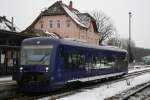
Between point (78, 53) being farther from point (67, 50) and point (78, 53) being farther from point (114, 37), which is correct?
point (114, 37)

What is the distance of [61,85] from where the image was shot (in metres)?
17.8

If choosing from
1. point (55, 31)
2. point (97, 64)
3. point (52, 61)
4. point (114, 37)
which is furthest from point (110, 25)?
point (52, 61)

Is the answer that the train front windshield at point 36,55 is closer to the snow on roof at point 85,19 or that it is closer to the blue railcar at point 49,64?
the blue railcar at point 49,64

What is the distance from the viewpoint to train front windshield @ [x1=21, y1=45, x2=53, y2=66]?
17219 mm

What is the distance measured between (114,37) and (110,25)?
13.6 feet

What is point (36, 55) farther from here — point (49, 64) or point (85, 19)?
point (85, 19)

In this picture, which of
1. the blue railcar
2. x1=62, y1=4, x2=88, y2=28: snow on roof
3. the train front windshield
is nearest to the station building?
x1=62, y1=4, x2=88, y2=28: snow on roof

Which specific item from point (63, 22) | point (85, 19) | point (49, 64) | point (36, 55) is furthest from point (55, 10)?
point (49, 64)

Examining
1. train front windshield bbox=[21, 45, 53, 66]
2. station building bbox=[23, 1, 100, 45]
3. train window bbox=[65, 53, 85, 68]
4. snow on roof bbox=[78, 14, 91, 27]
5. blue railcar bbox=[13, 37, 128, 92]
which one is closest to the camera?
blue railcar bbox=[13, 37, 128, 92]

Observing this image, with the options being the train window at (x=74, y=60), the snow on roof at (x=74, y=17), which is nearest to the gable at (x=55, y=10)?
the snow on roof at (x=74, y=17)

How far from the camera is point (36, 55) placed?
690 inches

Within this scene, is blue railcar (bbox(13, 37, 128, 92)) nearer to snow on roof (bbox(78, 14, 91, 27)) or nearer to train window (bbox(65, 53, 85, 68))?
train window (bbox(65, 53, 85, 68))

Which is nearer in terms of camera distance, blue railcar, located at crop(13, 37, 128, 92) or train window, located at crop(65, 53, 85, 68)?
blue railcar, located at crop(13, 37, 128, 92)

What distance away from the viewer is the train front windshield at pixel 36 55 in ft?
Result: 56.5
